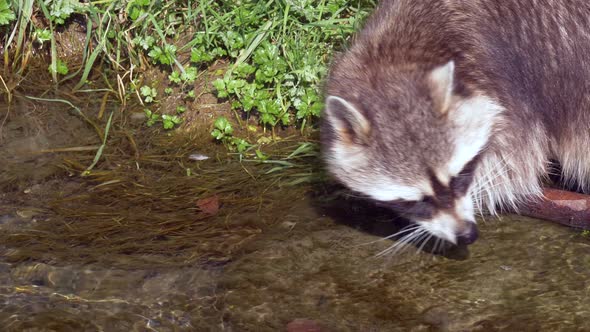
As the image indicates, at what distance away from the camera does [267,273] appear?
4531 mm

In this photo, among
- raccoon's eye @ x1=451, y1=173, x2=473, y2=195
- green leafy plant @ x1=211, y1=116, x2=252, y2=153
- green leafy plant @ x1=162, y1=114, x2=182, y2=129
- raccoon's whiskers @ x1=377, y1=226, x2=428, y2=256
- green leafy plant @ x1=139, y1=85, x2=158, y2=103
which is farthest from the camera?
green leafy plant @ x1=139, y1=85, x2=158, y2=103

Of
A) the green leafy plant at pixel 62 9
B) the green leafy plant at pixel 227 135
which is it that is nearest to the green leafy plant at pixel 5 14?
the green leafy plant at pixel 62 9

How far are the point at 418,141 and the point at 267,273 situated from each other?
99 centimetres

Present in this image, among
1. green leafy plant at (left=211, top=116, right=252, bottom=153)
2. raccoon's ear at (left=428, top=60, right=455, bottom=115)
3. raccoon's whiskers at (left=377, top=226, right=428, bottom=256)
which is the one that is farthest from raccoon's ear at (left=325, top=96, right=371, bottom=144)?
green leafy plant at (left=211, top=116, right=252, bottom=153)

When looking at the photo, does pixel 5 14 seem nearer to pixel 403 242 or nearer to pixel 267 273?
pixel 267 273

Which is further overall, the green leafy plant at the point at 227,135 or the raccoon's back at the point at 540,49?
the green leafy plant at the point at 227,135

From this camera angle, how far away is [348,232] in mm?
4918

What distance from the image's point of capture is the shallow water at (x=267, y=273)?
420cm

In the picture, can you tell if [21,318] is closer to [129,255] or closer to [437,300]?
[129,255]

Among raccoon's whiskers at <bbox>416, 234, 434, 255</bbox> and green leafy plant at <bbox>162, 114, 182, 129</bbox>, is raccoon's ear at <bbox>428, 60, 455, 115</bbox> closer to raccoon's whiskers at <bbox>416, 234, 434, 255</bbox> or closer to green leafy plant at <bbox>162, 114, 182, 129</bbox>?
raccoon's whiskers at <bbox>416, 234, 434, 255</bbox>

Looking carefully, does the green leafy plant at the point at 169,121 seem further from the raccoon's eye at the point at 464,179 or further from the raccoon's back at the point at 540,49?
the raccoon's eye at the point at 464,179

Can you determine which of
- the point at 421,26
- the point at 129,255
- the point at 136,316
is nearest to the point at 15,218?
the point at 129,255

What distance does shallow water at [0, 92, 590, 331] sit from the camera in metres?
4.20

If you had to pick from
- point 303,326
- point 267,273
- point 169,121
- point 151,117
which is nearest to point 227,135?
point 169,121
